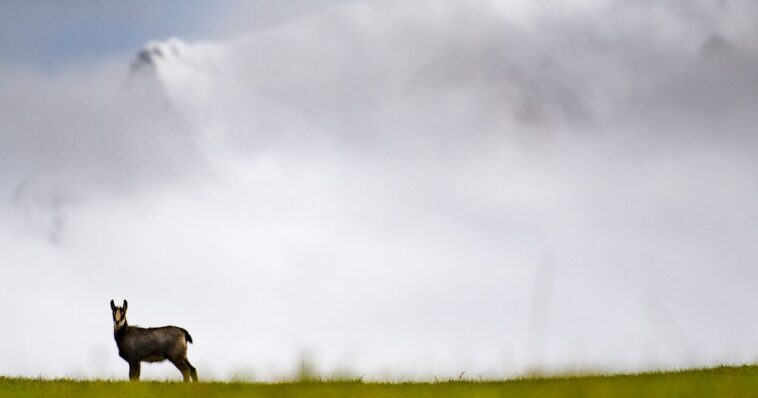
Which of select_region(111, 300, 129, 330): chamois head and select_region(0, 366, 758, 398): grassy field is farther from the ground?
select_region(111, 300, 129, 330): chamois head

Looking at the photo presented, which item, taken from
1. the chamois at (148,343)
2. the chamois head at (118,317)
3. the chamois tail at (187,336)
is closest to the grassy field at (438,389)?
the chamois at (148,343)

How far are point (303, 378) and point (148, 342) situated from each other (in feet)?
32.7

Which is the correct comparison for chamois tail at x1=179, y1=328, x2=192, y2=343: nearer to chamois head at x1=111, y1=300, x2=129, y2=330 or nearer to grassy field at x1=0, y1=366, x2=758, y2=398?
chamois head at x1=111, y1=300, x2=129, y2=330

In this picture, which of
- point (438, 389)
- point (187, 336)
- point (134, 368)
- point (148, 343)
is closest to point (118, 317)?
point (148, 343)

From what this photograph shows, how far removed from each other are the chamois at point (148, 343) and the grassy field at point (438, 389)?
5.75 meters

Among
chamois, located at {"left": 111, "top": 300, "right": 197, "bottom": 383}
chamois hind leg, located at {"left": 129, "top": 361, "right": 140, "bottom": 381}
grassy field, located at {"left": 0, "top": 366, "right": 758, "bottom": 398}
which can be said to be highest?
chamois, located at {"left": 111, "top": 300, "right": 197, "bottom": 383}

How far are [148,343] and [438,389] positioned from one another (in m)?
11.9

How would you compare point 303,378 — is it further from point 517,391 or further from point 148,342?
point 148,342

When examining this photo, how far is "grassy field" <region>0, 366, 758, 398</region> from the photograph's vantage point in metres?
10.7

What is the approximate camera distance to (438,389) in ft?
43.2

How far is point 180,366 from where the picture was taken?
2256 centimetres

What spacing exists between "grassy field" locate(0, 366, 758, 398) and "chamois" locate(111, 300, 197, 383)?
575cm

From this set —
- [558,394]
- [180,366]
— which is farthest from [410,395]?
[180,366]

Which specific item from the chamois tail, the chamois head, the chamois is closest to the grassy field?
the chamois
